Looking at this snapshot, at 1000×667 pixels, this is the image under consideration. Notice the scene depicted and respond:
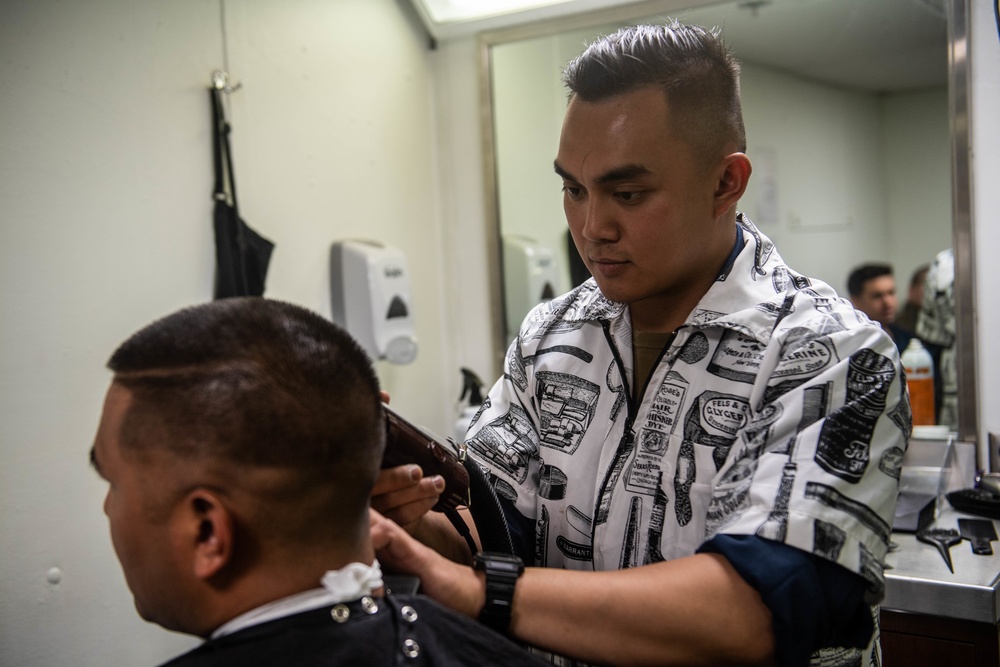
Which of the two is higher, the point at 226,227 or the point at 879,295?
the point at 226,227

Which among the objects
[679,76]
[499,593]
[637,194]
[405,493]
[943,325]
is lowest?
[499,593]

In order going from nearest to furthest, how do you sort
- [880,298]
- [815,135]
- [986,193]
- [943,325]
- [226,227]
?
[226,227] → [986,193] → [943,325] → [880,298] → [815,135]

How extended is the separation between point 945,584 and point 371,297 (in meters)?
1.83

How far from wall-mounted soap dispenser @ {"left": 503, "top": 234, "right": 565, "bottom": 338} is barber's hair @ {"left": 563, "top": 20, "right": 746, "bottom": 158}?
6.11 feet

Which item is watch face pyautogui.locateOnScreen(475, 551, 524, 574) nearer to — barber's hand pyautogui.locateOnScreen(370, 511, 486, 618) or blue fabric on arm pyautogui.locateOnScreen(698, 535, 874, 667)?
barber's hand pyautogui.locateOnScreen(370, 511, 486, 618)

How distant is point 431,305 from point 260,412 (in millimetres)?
2381

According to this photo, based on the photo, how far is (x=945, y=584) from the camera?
195 cm

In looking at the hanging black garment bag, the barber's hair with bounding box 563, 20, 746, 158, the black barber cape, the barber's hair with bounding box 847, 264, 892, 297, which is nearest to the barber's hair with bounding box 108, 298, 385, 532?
the black barber cape

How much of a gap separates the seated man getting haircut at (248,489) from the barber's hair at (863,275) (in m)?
2.26

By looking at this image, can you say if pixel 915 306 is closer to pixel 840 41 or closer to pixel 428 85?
pixel 840 41

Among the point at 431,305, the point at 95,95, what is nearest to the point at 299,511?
the point at 95,95

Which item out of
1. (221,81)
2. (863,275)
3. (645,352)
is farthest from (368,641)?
(863,275)

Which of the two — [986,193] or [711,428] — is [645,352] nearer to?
[711,428]

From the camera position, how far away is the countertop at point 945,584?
1919 millimetres
